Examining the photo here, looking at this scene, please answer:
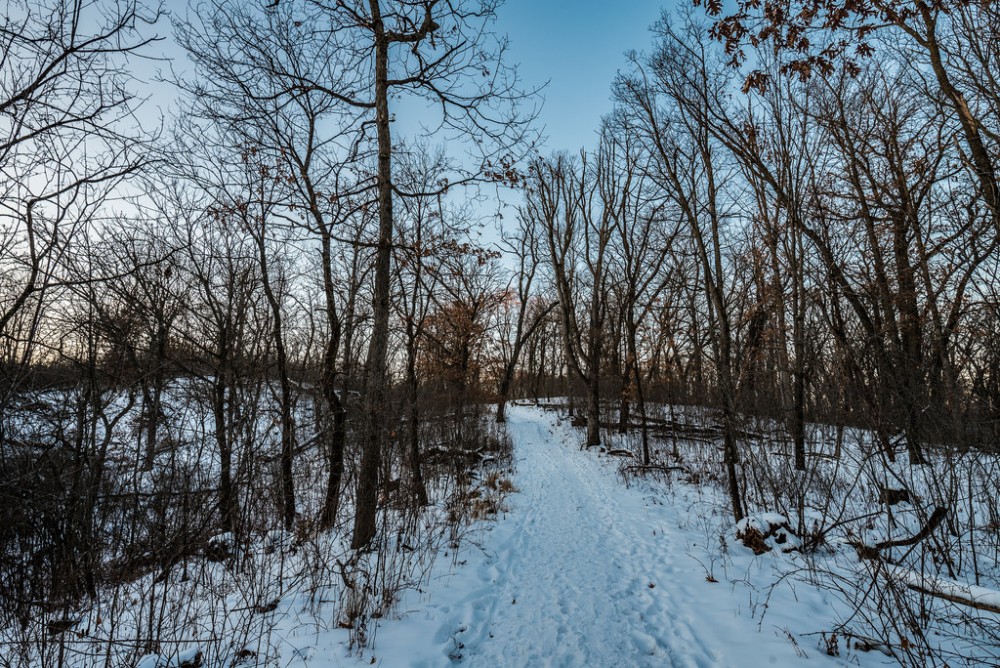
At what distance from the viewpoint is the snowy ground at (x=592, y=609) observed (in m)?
3.13

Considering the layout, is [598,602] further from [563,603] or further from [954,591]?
[954,591]

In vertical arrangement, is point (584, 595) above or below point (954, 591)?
below

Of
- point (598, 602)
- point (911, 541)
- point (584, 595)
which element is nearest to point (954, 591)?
point (911, 541)

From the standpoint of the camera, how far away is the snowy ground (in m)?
3.13

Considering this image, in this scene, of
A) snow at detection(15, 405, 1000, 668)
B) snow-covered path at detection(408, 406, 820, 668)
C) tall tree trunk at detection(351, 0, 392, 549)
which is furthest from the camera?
tall tree trunk at detection(351, 0, 392, 549)

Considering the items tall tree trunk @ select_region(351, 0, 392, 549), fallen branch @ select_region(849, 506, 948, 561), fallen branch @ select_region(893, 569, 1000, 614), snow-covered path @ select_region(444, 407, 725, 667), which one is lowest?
snow-covered path @ select_region(444, 407, 725, 667)

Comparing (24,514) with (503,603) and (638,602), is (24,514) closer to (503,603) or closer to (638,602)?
(503,603)

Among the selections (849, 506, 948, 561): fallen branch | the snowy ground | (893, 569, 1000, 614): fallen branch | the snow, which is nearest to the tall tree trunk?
the snow

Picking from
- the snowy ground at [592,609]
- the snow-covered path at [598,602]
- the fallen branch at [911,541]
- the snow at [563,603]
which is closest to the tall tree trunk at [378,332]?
the snow at [563,603]

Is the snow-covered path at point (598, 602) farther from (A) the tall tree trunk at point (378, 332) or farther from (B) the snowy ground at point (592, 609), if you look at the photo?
(A) the tall tree trunk at point (378, 332)

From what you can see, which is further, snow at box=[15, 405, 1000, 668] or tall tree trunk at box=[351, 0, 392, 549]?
tall tree trunk at box=[351, 0, 392, 549]

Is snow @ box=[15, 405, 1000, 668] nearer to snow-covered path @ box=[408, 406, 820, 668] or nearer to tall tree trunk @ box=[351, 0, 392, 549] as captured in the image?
snow-covered path @ box=[408, 406, 820, 668]

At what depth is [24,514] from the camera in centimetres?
409

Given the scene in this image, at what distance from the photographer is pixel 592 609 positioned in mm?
3896
